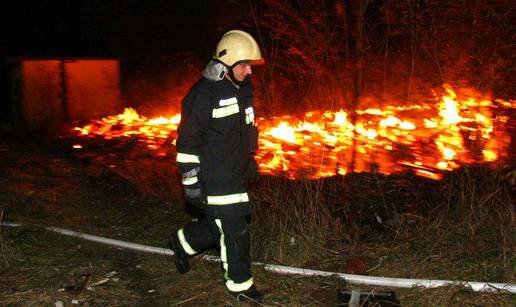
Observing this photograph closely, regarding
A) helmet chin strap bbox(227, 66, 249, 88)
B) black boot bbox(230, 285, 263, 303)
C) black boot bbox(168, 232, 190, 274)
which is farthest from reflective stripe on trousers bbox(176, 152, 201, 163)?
black boot bbox(230, 285, 263, 303)

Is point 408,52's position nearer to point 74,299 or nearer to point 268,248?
point 268,248

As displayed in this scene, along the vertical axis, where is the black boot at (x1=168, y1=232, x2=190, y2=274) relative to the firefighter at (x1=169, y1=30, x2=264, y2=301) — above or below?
below

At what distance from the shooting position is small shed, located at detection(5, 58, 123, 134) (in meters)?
10.8

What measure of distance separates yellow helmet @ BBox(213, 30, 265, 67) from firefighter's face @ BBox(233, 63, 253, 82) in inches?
1.5

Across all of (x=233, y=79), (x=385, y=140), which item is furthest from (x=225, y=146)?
(x=385, y=140)

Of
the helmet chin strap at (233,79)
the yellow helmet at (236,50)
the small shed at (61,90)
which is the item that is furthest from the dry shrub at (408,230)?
the small shed at (61,90)

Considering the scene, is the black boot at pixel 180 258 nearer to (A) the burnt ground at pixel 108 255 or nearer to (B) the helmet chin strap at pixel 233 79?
(A) the burnt ground at pixel 108 255

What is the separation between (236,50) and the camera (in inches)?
152

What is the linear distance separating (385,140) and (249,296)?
4.42 meters

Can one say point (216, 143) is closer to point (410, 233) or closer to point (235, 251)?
point (235, 251)

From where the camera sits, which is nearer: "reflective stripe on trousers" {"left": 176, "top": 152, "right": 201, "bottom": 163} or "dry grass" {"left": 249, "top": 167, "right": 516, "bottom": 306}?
"reflective stripe on trousers" {"left": 176, "top": 152, "right": 201, "bottom": 163}

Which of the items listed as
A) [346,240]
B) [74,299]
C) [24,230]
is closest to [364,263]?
[346,240]

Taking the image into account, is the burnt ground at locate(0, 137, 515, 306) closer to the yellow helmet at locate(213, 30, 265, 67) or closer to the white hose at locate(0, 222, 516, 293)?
the white hose at locate(0, 222, 516, 293)

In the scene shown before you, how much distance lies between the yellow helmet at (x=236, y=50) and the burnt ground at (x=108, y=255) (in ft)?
5.92
